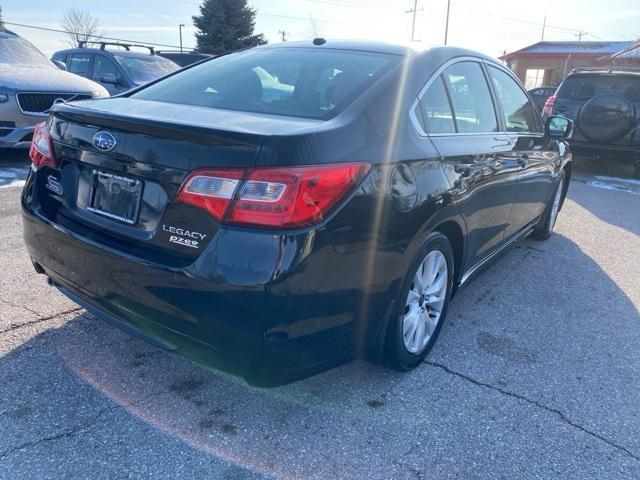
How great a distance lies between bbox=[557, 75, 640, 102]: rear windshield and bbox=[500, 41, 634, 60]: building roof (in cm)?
3319

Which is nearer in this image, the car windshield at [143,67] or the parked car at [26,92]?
the parked car at [26,92]

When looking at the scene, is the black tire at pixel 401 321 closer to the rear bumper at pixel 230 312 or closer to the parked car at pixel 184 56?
the rear bumper at pixel 230 312

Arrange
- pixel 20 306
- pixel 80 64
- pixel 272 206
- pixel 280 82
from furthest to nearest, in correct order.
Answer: pixel 80 64
pixel 20 306
pixel 280 82
pixel 272 206

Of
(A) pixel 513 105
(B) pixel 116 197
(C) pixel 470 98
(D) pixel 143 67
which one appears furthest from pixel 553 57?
(B) pixel 116 197

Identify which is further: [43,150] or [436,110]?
[436,110]

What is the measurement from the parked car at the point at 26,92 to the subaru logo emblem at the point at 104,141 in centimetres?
464

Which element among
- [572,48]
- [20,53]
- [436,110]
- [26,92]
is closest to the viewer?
[436,110]

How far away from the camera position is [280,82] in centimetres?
283

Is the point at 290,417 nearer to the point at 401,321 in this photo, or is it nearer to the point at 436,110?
the point at 401,321

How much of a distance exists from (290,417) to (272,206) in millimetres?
1067

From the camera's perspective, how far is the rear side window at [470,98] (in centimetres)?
293

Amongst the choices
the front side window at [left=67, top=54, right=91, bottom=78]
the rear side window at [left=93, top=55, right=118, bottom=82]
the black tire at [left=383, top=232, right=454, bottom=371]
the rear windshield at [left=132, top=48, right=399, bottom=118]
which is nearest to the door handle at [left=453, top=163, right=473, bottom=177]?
the black tire at [left=383, top=232, right=454, bottom=371]

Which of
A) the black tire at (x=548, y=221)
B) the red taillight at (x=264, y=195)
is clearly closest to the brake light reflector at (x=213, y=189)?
the red taillight at (x=264, y=195)

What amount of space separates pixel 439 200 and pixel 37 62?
26.4 ft
